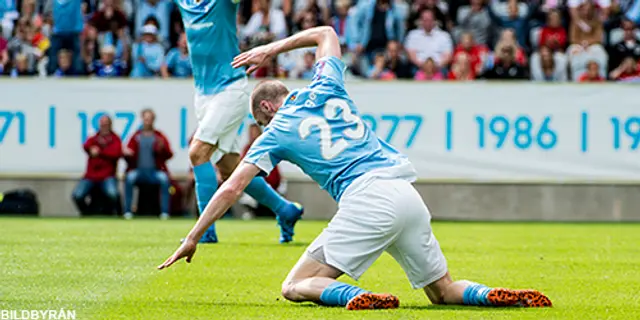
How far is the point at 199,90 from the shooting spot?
11.9 metres

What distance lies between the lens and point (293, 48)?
25.5 ft

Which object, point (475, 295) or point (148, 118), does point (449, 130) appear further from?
point (475, 295)

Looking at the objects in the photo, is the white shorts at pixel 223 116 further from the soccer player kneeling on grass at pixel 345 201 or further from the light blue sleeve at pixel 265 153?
the light blue sleeve at pixel 265 153

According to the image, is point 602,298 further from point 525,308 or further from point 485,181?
point 485,181

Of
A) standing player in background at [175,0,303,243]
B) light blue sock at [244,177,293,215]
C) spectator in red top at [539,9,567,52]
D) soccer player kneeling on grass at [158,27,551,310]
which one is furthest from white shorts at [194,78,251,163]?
spectator in red top at [539,9,567,52]

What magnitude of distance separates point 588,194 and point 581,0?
13.5 ft

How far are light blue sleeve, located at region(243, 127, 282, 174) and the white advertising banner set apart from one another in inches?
457

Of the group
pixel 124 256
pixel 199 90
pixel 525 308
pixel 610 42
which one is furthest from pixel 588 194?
pixel 525 308

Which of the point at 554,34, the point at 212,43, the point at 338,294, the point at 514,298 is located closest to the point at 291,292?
the point at 338,294

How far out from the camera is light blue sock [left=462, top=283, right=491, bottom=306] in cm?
711

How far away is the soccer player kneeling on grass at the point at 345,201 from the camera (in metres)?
7.00

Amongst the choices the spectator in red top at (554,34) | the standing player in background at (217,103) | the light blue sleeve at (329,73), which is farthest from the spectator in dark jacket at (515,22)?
the light blue sleeve at (329,73)

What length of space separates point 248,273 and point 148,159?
9606mm

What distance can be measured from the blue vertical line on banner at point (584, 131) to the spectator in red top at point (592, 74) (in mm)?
985
